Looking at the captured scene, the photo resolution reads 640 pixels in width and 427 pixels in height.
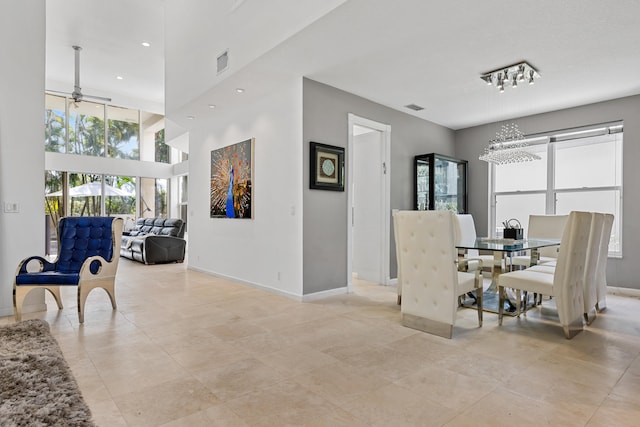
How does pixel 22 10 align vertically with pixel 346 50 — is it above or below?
above

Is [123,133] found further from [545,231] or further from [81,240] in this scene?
[545,231]

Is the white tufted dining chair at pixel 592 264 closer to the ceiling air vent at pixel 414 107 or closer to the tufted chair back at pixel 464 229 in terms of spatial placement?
the tufted chair back at pixel 464 229

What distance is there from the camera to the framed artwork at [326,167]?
14.3 ft

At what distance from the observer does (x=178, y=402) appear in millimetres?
1942

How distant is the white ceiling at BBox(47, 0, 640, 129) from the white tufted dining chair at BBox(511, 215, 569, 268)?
67.1 inches

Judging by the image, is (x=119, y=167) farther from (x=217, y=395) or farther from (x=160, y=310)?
(x=217, y=395)

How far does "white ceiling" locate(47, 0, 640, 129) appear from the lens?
2934 mm

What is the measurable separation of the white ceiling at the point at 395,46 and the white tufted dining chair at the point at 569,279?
1.70 metres

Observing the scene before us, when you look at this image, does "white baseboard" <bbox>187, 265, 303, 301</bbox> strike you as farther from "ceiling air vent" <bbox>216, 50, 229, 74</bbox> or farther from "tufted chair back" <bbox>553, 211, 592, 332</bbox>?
"ceiling air vent" <bbox>216, 50, 229, 74</bbox>

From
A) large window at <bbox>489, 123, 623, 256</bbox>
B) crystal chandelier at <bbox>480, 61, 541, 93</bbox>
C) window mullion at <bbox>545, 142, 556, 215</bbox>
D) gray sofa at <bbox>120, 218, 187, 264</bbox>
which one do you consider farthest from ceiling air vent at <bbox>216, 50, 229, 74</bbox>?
window mullion at <bbox>545, 142, 556, 215</bbox>

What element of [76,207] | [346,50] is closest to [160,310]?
[346,50]

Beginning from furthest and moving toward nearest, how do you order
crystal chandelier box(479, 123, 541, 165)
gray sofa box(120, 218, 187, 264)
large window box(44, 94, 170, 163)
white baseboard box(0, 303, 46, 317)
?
large window box(44, 94, 170, 163) → gray sofa box(120, 218, 187, 264) → crystal chandelier box(479, 123, 541, 165) → white baseboard box(0, 303, 46, 317)

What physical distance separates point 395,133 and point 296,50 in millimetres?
2496

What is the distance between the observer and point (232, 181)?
5535 millimetres
